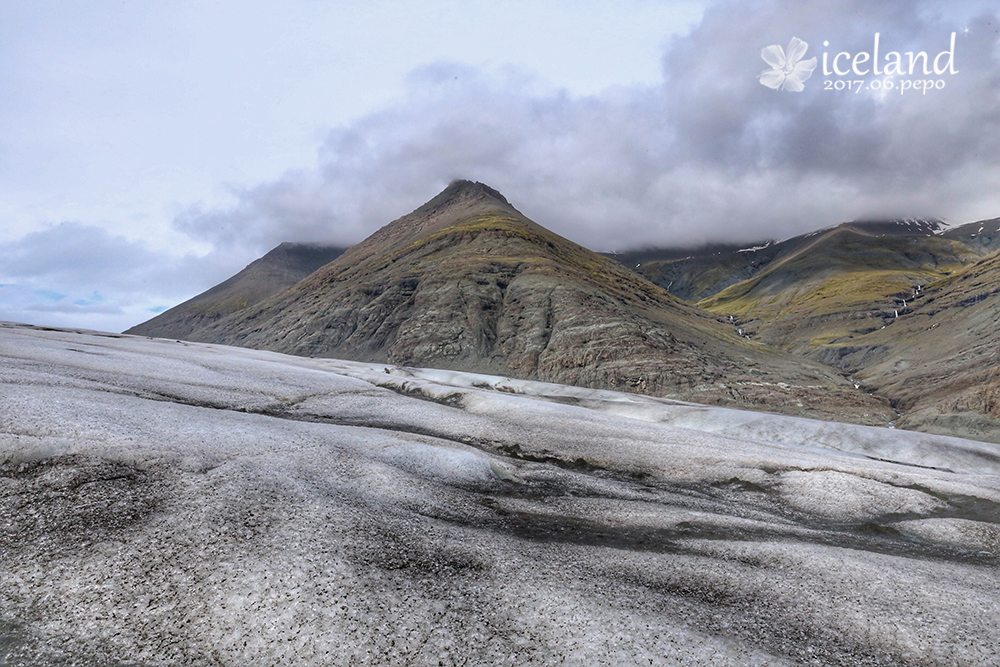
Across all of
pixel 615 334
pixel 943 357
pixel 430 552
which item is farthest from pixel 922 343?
pixel 430 552

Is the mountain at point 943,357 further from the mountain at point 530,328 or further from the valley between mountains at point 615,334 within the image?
the mountain at point 530,328

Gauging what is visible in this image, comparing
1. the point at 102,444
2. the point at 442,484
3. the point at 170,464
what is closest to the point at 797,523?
the point at 442,484

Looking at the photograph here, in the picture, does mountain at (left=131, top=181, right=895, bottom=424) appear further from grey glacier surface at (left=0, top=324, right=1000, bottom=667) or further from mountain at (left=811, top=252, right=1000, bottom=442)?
grey glacier surface at (left=0, top=324, right=1000, bottom=667)

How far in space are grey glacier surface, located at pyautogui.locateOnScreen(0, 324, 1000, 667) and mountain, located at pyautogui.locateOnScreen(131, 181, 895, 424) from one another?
68029 millimetres

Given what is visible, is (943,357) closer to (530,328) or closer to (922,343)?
(922,343)

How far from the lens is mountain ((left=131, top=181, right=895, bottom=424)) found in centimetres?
9031

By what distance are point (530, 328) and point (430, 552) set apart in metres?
99.1

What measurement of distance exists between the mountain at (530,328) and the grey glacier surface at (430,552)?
68.0 m

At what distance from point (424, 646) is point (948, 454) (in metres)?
43.3

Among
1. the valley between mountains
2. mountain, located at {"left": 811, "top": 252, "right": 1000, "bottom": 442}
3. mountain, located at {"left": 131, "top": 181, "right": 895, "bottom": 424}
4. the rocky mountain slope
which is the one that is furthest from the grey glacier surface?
mountain, located at {"left": 131, "top": 181, "right": 895, "bottom": 424}

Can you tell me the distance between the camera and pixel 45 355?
99.8 feet

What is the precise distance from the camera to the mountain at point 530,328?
90.3 m

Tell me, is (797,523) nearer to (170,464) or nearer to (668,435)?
(668,435)

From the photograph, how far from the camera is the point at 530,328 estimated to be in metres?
111
